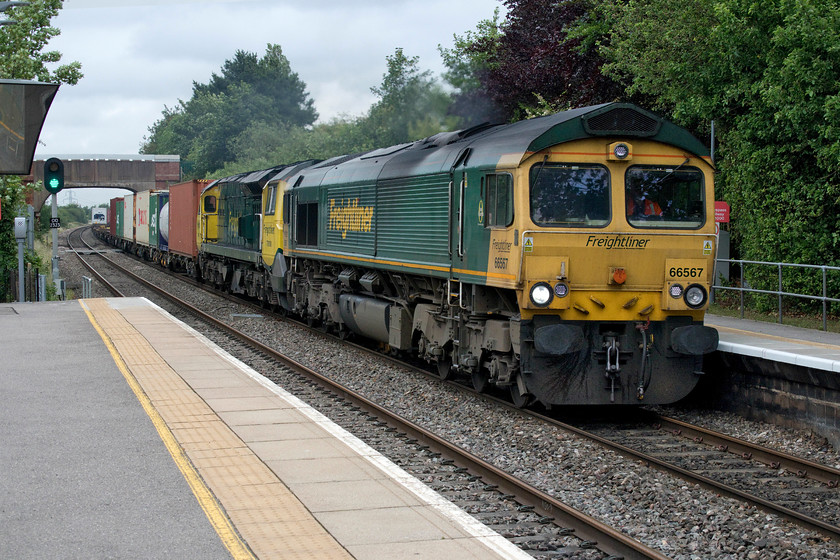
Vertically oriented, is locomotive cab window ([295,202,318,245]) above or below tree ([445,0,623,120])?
below

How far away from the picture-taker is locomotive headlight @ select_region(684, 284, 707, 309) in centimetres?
1045

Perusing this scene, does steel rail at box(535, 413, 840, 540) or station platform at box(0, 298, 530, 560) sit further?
steel rail at box(535, 413, 840, 540)

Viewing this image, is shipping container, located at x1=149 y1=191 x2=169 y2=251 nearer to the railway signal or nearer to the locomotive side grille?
the railway signal

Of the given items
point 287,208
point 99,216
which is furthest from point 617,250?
point 99,216

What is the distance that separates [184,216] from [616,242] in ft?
85.7

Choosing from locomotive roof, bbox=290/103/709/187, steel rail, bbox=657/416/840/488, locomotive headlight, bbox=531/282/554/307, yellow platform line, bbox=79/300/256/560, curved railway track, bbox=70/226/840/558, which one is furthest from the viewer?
locomotive roof, bbox=290/103/709/187

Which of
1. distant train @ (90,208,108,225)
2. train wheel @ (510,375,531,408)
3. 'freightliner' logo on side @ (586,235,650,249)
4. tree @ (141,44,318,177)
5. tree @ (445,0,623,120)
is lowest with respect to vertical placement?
train wheel @ (510,375,531,408)

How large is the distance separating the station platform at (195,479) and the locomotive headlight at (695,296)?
167 inches

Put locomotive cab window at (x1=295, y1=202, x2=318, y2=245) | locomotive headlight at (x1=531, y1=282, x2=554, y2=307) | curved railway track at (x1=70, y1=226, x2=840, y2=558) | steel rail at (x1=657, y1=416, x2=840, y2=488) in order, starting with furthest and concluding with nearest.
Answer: locomotive cab window at (x1=295, y1=202, x2=318, y2=245)
locomotive headlight at (x1=531, y1=282, x2=554, y2=307)
steel rail at (x1=657, y1=416, x2=840, y2=488)
curved railway track at (x1=70, y1=226, x2=840, y2=558)

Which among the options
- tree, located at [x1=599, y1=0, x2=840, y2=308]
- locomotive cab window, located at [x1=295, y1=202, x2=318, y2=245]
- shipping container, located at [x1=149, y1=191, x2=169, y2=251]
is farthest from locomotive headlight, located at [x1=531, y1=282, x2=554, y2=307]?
shipping container, located at [x1=149, y1=191, x2=169, y2=251]

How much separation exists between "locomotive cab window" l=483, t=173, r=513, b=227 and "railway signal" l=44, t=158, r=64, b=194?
1261cm

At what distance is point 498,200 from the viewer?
10.6 m

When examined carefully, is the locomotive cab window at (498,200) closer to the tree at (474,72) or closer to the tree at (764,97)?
the tree at (764,97)

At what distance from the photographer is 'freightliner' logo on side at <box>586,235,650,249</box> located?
33.6ft
